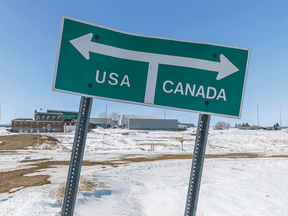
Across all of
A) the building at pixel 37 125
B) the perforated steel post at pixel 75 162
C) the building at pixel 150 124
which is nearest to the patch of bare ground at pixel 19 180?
the perforated steel post at pixel 75 162

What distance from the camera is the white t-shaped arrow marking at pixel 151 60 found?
4.81 ft

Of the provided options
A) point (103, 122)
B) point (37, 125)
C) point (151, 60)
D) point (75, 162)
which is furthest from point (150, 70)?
point (103, 122)

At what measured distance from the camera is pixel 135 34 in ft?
5.03

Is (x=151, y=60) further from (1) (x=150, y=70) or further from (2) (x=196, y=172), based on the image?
(2) (x=196, y=172)

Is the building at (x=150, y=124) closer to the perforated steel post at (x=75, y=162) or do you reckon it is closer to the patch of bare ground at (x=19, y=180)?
the patch of bare ground at (x=19, y=180)

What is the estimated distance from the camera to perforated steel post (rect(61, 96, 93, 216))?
1.43 m

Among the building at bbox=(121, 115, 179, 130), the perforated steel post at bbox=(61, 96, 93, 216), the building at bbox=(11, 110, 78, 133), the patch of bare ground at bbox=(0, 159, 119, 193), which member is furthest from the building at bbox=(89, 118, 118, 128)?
the perforated steel post at bbox=(61, 96, 93, 216)

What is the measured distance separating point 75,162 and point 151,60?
1.07m

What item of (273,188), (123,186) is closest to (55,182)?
(123,186)

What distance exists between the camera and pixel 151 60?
1.53 m

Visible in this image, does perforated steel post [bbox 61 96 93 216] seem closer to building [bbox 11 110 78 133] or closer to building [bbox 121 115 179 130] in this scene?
building [bbox 11 110 78 133]

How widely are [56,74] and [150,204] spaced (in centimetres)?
511

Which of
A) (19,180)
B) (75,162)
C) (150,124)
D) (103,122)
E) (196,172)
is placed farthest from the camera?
(103,122)

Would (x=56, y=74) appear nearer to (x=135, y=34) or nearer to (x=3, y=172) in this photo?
(x=135, y=34)
